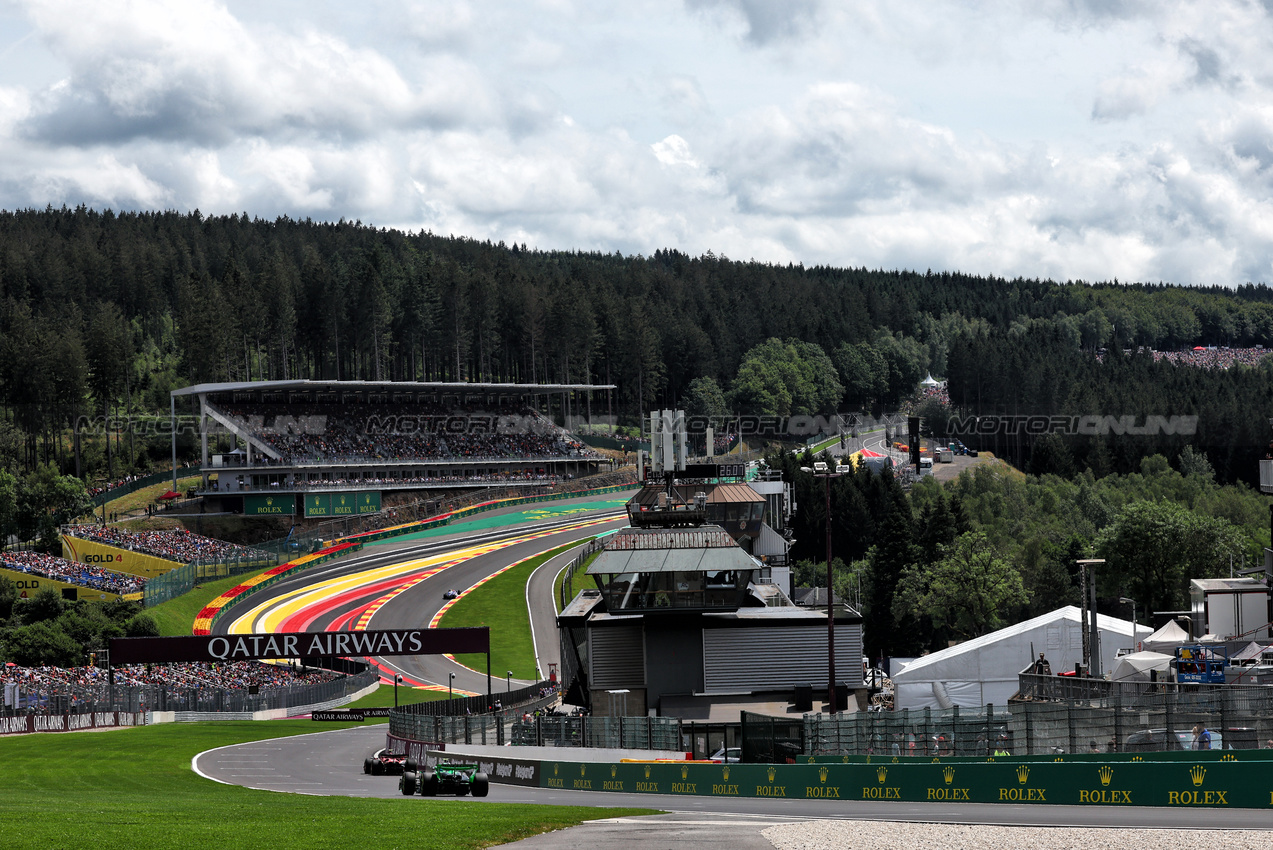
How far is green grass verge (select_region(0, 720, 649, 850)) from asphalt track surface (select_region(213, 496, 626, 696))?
92.2 ft

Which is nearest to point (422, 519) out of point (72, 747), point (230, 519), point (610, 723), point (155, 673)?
point (230, 519)

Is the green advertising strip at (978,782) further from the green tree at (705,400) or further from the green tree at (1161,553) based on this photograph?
the green tree at (705,400)

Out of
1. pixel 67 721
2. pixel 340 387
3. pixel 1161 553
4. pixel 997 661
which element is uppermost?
pixel 340 387

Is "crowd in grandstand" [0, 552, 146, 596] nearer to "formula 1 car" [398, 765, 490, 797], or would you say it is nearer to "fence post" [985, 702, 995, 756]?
"formula 1 car" [398, 765, 490, 797]

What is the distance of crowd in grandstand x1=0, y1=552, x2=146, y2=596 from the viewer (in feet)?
222

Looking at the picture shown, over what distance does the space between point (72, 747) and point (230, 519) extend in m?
54.0

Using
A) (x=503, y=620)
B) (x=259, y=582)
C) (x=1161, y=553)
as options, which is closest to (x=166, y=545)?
(x=259, y=582)

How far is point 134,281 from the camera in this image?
474ft

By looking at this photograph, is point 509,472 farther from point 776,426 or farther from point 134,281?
point 134,281

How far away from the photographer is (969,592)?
69812 mm

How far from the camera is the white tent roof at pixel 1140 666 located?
31641 mm

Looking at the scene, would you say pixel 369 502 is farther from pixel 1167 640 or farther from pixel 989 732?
pixel 989 732

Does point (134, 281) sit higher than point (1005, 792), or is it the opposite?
point (134, 281)

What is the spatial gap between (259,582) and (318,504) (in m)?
19.3
